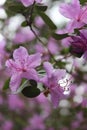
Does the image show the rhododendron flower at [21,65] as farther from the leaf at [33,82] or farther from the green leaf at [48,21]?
the green leaf at [48,21]

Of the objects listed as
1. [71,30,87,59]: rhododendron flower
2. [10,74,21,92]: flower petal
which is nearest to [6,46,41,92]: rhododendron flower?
[10,74,21,92]: flower petal

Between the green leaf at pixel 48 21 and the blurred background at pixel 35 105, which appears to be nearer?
the green leaf at pixel 48 21

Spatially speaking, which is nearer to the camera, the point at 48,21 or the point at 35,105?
the point at 48,21

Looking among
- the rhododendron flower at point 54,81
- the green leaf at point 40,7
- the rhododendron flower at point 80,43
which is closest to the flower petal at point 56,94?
the rhododendron flower at point 54,81

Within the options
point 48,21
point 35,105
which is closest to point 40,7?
point 48,21

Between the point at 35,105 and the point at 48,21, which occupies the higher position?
the point at 48,21

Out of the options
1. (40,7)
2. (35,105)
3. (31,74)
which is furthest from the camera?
(35,105)

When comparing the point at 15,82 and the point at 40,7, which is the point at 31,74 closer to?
the point at 15,82

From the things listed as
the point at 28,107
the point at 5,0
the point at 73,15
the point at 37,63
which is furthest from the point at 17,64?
the point at 28,107
